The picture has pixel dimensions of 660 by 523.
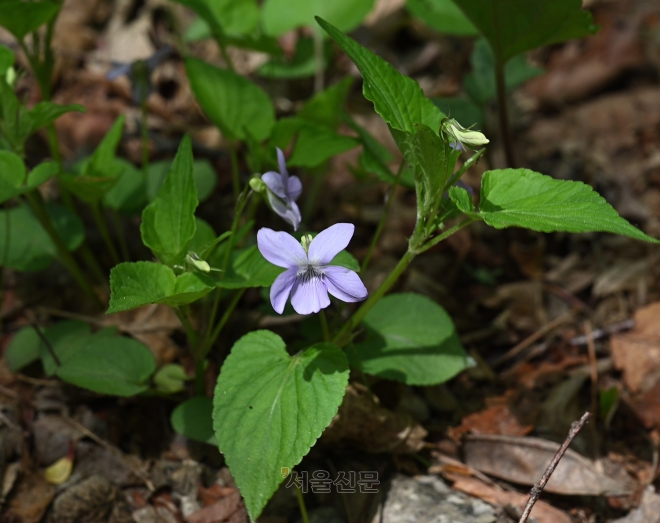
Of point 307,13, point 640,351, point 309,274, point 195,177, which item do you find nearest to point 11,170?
point 195,177

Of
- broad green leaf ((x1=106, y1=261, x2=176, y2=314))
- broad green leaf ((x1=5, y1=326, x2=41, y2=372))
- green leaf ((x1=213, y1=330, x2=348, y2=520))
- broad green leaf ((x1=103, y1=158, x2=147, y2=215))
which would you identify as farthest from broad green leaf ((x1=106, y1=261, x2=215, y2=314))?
broad green leaf ((x1=103, y1=158, x2=147, y2=215))

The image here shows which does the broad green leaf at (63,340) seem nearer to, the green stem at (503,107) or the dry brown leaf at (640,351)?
the green stem at (503,107)

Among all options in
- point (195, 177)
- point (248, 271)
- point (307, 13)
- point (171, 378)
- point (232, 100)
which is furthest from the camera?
point (307, 13)

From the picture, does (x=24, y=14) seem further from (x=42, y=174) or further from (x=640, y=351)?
(x=640, y=351)

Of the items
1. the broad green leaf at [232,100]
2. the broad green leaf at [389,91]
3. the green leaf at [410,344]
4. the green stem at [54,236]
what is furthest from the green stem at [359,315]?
the green stem at [54,236]

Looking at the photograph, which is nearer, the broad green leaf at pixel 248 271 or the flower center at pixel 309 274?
the flower center at pixel 309 274

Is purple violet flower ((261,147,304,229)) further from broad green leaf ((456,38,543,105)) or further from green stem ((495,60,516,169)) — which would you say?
broad green leaf ((456,38,543,105))
